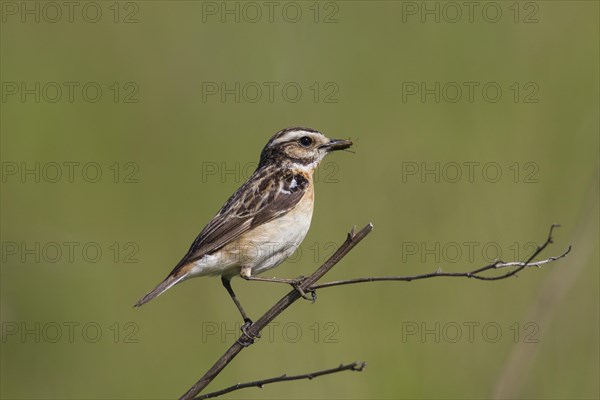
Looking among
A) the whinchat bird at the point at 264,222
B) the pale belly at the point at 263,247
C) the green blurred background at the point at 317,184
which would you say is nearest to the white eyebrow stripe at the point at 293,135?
the whinchat bird at the point at 264,222

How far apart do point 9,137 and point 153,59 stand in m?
1.88

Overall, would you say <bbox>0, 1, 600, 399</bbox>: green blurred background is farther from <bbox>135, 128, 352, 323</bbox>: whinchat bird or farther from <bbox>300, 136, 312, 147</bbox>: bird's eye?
<bbox>300, 136, 312, 147</bbox>: bird's eye

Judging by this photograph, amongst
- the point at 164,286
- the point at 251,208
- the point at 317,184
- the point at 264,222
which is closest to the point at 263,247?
the point at 264,222

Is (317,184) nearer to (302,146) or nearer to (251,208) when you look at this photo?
(302,146)

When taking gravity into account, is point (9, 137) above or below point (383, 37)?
below

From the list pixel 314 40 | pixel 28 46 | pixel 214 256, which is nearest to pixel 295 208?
pixel 214 256

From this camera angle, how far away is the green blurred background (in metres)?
8.46

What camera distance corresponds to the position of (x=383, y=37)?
10820 millimetres

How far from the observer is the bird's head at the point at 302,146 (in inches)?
292

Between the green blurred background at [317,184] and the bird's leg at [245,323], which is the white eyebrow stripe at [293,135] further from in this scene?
the green blurred background at [317,184]

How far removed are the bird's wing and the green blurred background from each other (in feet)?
5.55

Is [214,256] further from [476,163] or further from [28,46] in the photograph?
[28,46]

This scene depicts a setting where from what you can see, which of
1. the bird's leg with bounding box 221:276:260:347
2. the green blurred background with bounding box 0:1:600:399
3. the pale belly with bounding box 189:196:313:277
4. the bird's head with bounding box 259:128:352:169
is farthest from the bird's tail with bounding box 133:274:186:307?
the green blurred background with bounding box 0:1:600:399

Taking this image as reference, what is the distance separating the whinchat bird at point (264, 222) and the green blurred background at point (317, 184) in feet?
5.26
